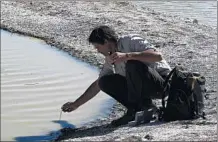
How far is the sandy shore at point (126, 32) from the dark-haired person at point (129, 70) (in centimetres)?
29

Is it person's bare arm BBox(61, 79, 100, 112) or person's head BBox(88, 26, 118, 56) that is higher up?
person's head BBox(88, 26, 118, 56)

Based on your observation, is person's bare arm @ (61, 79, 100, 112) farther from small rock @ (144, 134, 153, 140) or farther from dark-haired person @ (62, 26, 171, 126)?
small rock @ (144, 134, 153, 140)

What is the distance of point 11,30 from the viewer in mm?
11711

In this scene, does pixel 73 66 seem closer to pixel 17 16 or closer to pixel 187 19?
pixel 17 16

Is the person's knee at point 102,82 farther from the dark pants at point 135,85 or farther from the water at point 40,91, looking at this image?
the water at point 40,91

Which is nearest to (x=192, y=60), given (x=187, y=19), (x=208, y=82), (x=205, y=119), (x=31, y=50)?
(x=208, y=82)

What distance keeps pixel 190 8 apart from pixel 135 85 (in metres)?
10.1

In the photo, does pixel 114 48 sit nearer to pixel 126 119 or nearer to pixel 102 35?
pixel 102 35

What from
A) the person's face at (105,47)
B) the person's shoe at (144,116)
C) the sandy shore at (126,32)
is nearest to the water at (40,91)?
the sandy shore at (126,32)

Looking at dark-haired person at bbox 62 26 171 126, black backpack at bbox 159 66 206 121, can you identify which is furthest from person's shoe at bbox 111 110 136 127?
black backpack at bbox 159 66 206 121

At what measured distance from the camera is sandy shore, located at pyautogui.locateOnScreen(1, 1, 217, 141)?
17.6 feet

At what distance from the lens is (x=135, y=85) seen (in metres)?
5.64

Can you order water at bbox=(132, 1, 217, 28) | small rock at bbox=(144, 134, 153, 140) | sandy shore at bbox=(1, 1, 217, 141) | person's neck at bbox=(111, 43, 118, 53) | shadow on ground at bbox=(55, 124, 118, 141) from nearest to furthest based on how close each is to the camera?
small rock at bbox=(144, 134, 153, 140)
sandy shore at bbox=(1, 1, 217, 141)
person's neck at bbox=(111, 43, 118, 53)
shadow on ground at bbox=(55, 124, 118, 141)
water at bbox=(132, 1, 217, 28)

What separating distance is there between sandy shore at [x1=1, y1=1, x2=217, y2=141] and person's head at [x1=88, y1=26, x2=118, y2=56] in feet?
2.52
